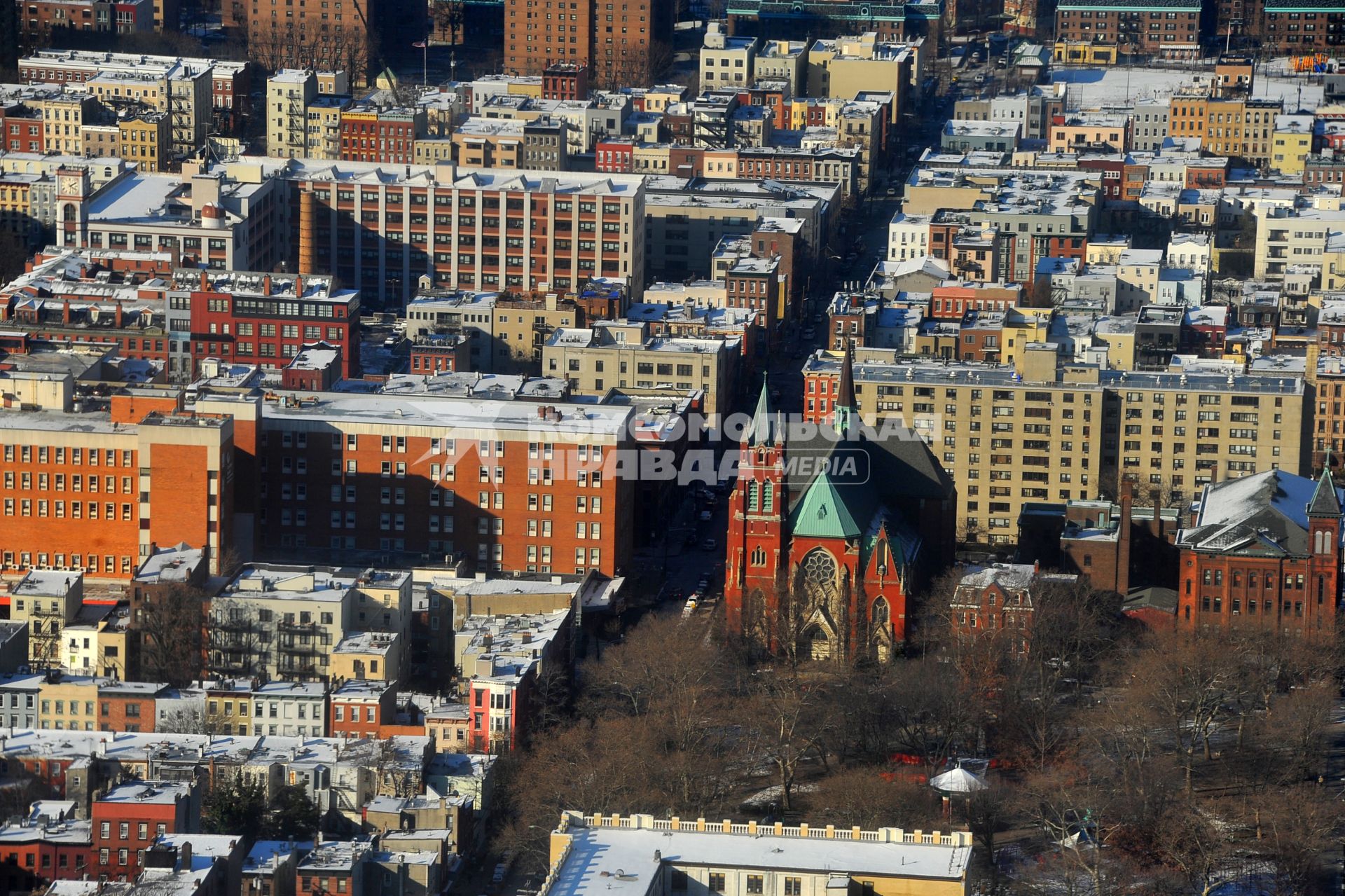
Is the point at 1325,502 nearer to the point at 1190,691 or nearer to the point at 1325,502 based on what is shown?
the point at 1325,502

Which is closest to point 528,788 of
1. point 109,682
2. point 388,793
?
point 388,793

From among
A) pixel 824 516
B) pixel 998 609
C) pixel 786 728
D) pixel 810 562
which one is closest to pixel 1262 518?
Result: pixel 998 609

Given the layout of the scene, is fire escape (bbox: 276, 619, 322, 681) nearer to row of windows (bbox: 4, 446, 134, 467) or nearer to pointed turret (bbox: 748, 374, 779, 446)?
row of windows (bbox: 4, 446, 134, 467)

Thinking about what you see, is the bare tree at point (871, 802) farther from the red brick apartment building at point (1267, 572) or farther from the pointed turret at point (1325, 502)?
the pointed turret at point (1325, 502)

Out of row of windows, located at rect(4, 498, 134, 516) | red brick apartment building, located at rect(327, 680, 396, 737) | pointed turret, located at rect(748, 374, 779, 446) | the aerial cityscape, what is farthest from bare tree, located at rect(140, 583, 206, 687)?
pointed turret, located at rect(748, 374, 779, 446)

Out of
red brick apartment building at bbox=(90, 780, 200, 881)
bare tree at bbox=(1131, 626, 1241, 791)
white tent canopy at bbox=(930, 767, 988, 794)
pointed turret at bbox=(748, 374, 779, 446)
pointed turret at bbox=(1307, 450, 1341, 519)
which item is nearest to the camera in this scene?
red brick apartment building at bbox=(90, 780, 200, 881)

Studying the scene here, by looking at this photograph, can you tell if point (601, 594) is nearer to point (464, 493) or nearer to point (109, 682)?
point (464, 493)
